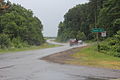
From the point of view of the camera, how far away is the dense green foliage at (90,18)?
4131 cm

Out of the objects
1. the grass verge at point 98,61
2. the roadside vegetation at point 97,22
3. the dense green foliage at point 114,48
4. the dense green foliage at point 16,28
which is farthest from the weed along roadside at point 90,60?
the dense green foliage at point 16,28

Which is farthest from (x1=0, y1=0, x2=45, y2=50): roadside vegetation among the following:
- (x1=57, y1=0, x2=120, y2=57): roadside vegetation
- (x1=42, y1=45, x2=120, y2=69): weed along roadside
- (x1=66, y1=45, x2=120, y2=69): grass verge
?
(x1=66, y1=45, x2=120, y2=69): grass verge

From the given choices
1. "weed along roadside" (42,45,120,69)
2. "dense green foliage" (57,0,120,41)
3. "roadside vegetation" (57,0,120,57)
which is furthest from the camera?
"dense green foliage" (57,0,120,41)

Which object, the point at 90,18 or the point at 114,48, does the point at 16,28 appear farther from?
the point at 90,18

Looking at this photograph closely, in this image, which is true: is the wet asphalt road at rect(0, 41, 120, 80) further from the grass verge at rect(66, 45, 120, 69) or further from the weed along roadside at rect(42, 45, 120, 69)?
the weed along roadside at rect(42, 45, 120, 69)

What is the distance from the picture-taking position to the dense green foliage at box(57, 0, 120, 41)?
136ft

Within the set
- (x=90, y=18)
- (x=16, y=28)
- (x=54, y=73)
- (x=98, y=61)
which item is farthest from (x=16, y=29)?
(x=54, y=73)

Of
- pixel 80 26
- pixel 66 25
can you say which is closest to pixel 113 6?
pixel 80 26

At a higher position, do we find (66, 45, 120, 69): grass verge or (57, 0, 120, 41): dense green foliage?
(57, 0, 120, 41): dense green foliage

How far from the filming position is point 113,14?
1583 inches

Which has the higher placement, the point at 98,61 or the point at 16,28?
the point at 16,28

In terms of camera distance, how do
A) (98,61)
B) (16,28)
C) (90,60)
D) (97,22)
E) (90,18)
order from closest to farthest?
1. (98,61)
2. (90,60)
3. (97,22)
4. (16,28)
5. (90,18)

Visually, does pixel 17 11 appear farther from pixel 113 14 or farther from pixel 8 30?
pixel 113 14

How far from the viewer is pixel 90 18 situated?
8600cm
